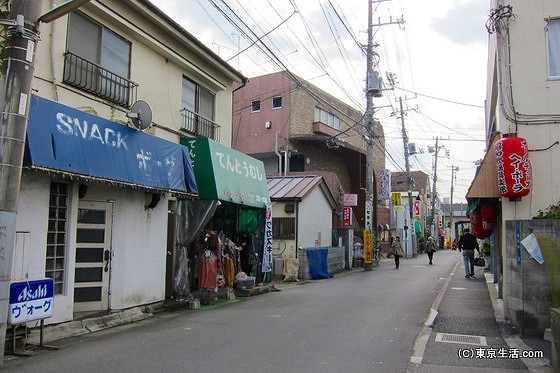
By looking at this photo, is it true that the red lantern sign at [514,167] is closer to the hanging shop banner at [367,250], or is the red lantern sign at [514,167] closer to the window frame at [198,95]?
the window frame at [198,95]

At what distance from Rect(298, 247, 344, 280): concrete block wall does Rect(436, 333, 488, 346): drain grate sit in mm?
11292

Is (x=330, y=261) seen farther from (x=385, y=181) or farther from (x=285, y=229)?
(x=385, y=181)

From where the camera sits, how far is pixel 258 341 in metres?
7.82

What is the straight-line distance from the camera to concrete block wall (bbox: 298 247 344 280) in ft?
64.6

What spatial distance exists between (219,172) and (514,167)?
23.5 ft

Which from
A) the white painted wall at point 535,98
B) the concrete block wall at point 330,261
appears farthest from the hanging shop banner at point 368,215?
the white painted wall at point 535,98

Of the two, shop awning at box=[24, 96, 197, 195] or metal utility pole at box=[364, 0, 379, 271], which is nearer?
shop awning at box=[24, 96, 197, 195]

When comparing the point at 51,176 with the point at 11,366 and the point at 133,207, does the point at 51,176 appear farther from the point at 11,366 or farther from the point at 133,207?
the point at 11,366

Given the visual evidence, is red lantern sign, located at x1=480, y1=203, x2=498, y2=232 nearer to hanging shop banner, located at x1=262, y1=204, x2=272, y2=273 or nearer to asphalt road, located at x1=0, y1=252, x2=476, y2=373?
asphalt road, located at x1=0, y1=252, x2=476, y2=373

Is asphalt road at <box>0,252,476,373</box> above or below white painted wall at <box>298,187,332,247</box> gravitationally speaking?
below

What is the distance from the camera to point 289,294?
14.4 m

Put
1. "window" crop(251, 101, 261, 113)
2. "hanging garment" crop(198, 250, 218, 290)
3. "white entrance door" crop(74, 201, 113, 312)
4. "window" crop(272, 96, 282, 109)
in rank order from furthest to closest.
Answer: "window" crop(251, 101, 261, 113) < "window" crop(272, 96, 282, 109) < "hanging garment" crop(198, 250, 218, 290) < "white entrance door" crop(74, 201, 113, 312)

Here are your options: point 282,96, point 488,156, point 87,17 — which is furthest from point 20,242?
point 282,96

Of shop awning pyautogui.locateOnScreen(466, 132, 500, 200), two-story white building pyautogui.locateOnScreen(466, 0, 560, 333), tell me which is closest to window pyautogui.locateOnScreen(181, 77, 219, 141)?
shop awning pyautogui.locateOnScreen(466, 132, 500, 200)
